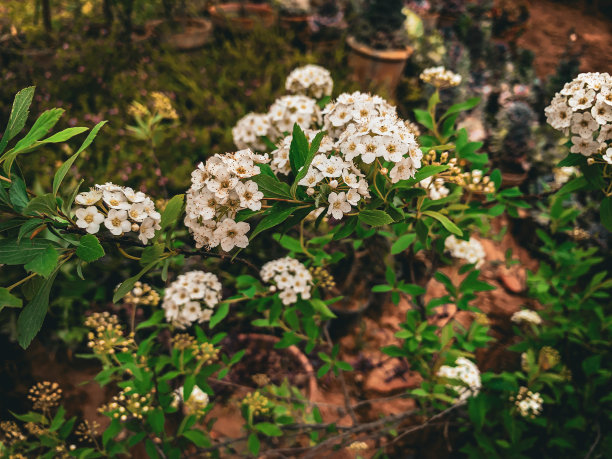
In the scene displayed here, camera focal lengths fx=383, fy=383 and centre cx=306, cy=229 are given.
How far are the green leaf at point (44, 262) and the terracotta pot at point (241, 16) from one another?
189 inches

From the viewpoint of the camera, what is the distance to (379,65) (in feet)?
13.7

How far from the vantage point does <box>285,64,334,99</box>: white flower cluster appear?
1723 mm

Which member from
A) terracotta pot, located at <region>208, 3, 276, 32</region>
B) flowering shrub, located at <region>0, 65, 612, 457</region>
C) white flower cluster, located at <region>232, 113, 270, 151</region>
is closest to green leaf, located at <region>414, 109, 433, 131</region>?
flowering shrub, located at <region>0, 65, 612, 457</region>

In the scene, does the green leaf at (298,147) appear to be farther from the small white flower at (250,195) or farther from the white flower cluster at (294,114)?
the white flower cluster at (294,114)

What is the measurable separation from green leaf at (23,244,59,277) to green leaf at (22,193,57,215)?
0.08 meters

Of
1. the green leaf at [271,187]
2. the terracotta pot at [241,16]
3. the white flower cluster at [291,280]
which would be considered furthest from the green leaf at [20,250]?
the terracotta pot at [241,16]

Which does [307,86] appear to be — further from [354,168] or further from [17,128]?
[17,128]

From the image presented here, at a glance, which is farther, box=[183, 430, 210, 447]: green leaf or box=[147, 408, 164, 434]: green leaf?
box=[183, 430, 210, 447]: green leaf

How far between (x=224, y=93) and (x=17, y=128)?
3.27 meters

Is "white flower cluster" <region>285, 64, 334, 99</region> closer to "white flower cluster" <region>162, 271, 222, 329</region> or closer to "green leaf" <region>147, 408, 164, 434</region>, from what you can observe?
"white flower cluster" <region>162, 271, 222, 329</region>

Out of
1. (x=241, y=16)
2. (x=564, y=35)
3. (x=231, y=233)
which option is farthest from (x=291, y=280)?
(x=241, y=16)

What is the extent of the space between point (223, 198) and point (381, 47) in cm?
403

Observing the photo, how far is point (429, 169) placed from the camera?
102 cm

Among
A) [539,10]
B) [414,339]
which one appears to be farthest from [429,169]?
[539,10]
